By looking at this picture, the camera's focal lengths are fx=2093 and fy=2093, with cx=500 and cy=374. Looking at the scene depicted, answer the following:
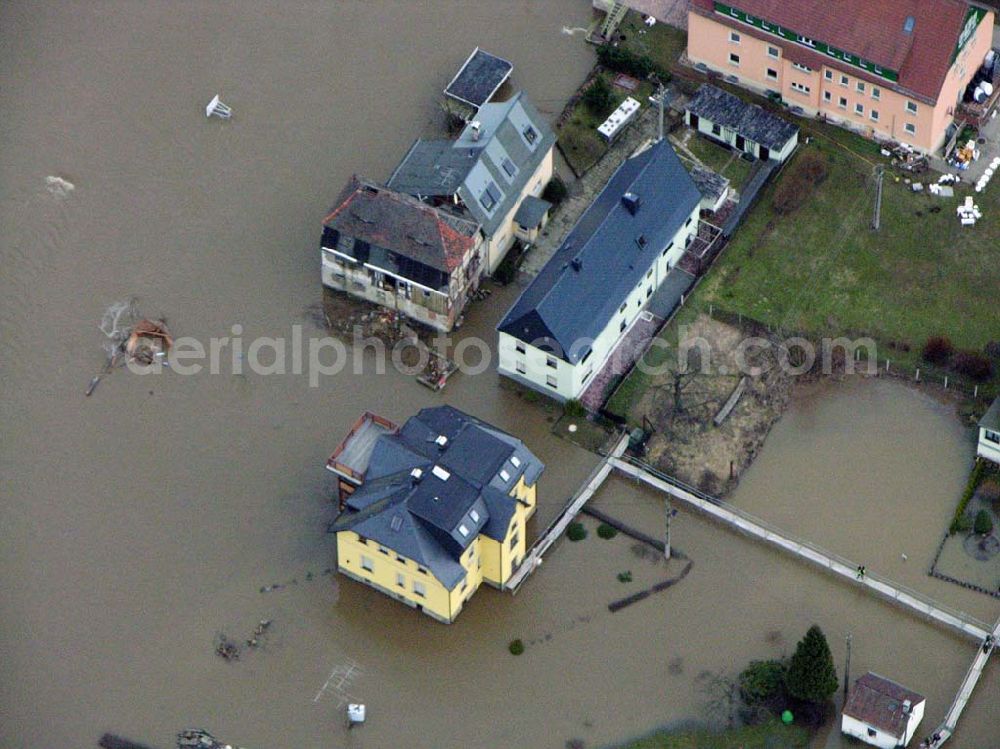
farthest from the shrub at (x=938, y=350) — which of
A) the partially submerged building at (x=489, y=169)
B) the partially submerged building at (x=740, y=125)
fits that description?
the partially submerged building at (x=489, y=169)

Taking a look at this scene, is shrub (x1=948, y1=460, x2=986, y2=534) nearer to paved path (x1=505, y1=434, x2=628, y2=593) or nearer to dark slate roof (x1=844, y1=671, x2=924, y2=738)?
dark slate roof (x1=844, y1=671, x2=924, y2=738)

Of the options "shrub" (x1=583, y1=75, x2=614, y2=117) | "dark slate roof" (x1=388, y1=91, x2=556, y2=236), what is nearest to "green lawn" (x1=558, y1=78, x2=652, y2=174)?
"shrub" (x1=583, y1=75, x2=614, y2=117)

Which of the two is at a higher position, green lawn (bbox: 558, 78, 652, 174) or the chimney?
green lawn (bbox: 558, 78, 652, 174)

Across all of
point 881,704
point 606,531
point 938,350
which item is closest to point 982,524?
point 938,350

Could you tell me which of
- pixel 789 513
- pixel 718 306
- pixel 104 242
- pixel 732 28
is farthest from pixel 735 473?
pixel 104 242

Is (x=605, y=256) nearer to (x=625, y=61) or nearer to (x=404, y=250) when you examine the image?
(x=404, y=250)
